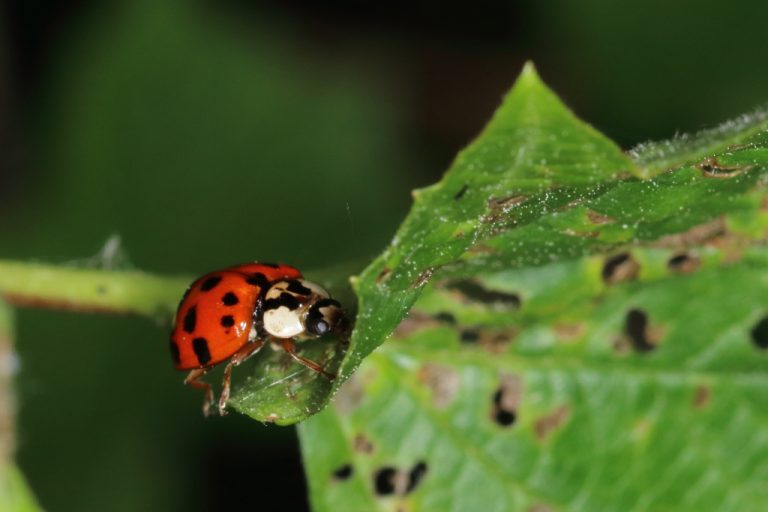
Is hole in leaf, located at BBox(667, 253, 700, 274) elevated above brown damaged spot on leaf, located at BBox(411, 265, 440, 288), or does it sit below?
below

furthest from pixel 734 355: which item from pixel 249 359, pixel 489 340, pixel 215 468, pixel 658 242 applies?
pixel 215 468

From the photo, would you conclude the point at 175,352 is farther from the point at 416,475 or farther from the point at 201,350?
the point at 416,475

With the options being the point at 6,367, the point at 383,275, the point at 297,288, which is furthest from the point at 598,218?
the point at 6,367

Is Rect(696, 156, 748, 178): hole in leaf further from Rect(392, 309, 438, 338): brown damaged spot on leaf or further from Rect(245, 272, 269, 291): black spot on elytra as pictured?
Rect(245, 272, 269, 291): black spot on elytra

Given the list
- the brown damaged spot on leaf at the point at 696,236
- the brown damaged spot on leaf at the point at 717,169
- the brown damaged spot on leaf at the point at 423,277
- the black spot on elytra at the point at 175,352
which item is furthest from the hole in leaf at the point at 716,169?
the black spot on elytra at the point at 175,352

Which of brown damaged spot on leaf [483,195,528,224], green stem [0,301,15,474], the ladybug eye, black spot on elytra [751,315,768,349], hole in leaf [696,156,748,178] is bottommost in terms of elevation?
green stem [0,301,15,474]

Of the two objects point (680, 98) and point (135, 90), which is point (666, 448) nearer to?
point (680, 98)

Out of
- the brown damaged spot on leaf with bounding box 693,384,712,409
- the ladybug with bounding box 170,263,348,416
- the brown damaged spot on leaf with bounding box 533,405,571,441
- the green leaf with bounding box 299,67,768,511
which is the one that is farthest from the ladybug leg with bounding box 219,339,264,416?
the brown damaged spot on leaf with bounding box 693,384,712,409

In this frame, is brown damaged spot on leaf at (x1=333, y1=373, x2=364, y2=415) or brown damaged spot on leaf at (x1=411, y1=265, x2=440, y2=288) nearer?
brown damaged spot on leaf at (x1=411, y1=265, x2=440, y2=288)

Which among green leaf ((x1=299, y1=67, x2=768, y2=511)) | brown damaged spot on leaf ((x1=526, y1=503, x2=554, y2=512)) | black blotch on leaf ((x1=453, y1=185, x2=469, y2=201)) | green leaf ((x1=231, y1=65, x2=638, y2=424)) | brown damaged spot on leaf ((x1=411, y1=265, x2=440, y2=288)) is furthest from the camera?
brown damaged spot on leaf ((x1=526, y1=503, x2=554, y2=512))
